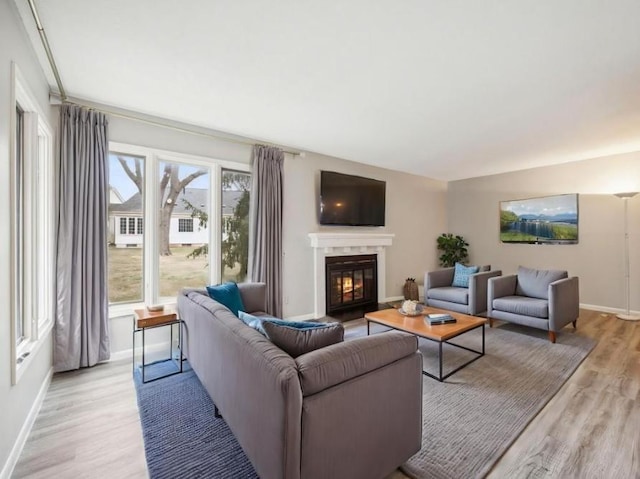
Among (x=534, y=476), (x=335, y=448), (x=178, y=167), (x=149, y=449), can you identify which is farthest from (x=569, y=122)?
(x=149, y=449)

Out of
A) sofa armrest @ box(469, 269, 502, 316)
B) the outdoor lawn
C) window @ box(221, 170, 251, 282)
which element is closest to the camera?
the outdoor lawn

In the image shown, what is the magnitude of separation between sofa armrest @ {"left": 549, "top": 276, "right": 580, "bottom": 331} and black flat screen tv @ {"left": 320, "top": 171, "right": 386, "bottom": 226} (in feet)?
8.78

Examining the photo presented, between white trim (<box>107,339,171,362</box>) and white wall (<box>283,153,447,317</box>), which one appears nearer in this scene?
white trim (<box>107,339,171,362</box>)

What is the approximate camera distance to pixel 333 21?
180 centimetres

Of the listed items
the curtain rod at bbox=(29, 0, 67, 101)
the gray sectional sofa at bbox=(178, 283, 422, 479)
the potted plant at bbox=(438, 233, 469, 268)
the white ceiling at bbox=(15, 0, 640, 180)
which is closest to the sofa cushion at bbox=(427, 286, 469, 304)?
the potted plant at bbox=(438, 233, 469, 268)

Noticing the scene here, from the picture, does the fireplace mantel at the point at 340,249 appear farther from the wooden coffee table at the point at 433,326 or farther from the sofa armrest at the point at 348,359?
the sofa armrest at the point at 348,359

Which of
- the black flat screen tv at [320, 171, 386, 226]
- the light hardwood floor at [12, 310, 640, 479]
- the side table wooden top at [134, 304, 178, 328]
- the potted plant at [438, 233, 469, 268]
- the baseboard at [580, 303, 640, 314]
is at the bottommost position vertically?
the light hardwood floor at [12, 310, 640, 479]

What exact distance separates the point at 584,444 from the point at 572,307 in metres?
2.50

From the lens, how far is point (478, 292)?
423cm

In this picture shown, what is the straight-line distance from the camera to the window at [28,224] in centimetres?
182

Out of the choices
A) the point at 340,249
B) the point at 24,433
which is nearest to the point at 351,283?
the point at 340,249

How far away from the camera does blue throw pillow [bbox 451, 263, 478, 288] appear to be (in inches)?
182

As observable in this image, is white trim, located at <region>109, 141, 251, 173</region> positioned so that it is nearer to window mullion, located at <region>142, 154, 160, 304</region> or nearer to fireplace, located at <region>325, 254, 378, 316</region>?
window mullion, located at <region>142, 154, 160, 304</region>

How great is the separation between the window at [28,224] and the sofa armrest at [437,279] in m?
4.63
